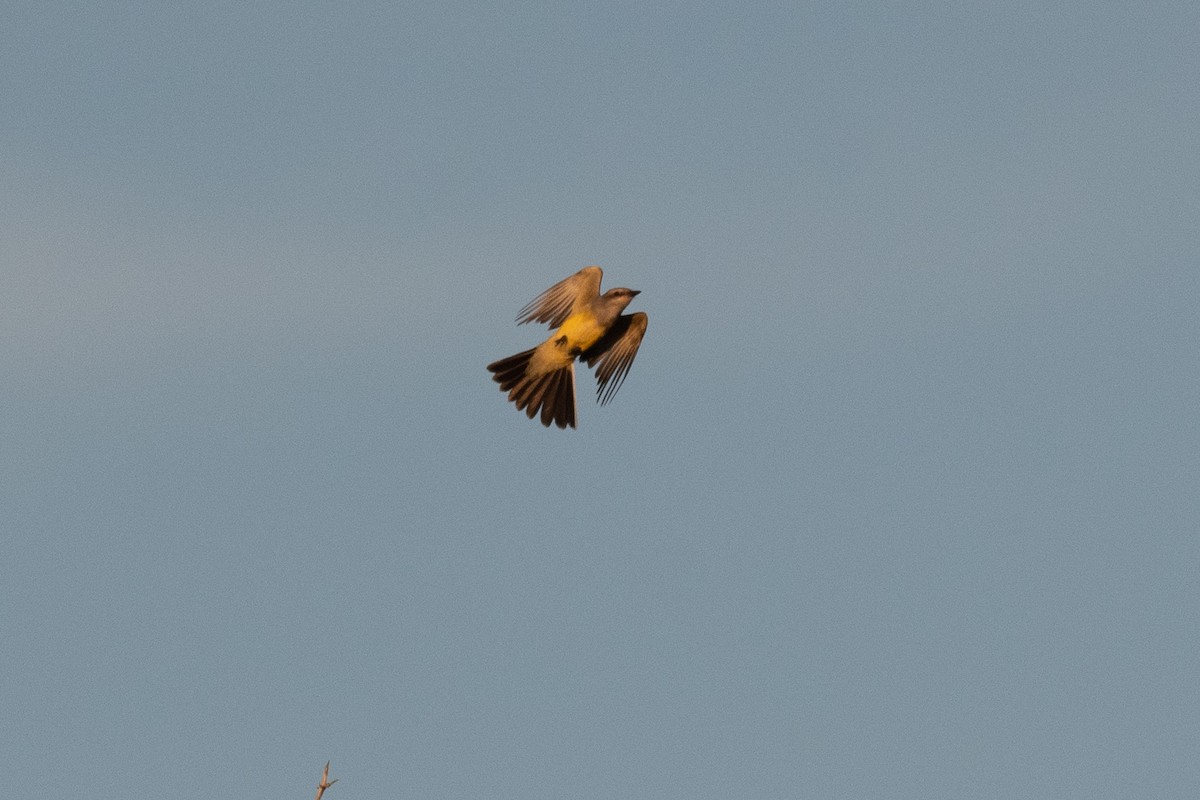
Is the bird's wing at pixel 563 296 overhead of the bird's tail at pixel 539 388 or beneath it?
overhead

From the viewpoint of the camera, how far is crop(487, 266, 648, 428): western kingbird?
29.2m

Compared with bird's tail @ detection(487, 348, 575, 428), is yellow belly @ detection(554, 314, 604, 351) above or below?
above

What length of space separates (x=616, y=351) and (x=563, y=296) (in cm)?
145

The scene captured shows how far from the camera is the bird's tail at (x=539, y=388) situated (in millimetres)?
29359

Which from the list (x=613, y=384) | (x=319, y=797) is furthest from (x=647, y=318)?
(x=319, y=797)

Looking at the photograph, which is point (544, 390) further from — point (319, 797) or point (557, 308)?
point (319, 797)

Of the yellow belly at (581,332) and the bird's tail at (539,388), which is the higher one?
the yellow belly at (581,332)

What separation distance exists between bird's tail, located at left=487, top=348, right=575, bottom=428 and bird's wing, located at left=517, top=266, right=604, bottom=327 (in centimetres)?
102

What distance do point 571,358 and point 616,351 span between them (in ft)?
2.30

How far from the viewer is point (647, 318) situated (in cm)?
2977

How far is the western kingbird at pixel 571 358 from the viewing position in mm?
29223

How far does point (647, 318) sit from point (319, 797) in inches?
757

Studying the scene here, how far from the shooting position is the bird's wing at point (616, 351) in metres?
29.5

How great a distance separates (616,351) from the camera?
1166 inches
